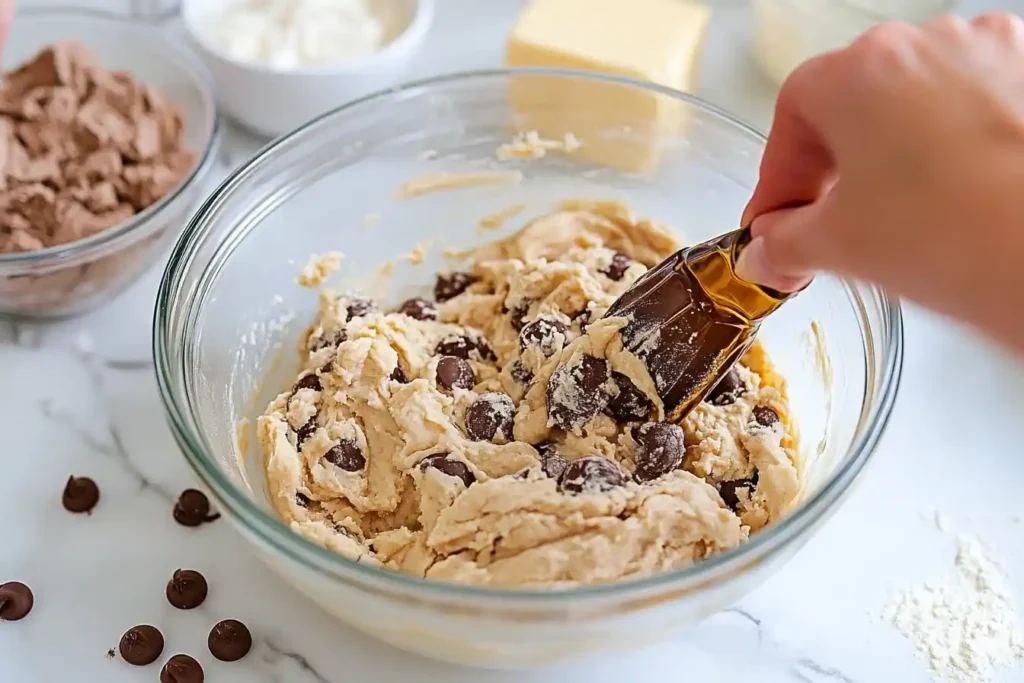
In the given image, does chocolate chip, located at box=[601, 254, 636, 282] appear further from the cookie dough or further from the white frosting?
the white frosting

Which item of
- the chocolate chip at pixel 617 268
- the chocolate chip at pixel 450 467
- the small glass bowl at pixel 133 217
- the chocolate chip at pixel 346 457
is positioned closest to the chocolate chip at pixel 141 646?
the chocolate chip at pixel 346 457

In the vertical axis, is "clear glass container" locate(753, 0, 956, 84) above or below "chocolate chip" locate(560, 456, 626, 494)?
above

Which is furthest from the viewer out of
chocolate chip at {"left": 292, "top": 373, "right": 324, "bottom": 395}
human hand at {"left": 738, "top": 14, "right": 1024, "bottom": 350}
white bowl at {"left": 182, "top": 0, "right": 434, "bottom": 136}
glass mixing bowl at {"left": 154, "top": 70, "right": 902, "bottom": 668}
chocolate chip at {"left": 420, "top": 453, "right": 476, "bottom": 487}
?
white bowl at {"left": 182, "top": 0, "right": 434, "bottom": 136}

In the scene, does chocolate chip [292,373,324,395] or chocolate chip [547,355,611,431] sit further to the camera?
chocolate chip [292,373,324,395]

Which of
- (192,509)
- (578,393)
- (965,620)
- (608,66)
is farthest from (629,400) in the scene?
(608,66)

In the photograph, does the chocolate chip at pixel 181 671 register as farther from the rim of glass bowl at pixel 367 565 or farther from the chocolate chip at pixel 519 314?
the chocolate chip at pixel 519 314

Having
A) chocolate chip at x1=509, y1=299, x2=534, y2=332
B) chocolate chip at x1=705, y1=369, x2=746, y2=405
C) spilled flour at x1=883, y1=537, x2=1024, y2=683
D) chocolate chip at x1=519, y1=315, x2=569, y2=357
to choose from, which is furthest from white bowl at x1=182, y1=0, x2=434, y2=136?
spilled flour at x1=883, y1=537, x2=1024, y2=683

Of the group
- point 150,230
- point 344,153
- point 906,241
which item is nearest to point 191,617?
point 150,230

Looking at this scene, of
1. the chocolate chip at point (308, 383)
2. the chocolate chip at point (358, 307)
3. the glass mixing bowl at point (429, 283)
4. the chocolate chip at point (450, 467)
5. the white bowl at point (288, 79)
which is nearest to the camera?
the glass mixing bowl at point (429, 283)
